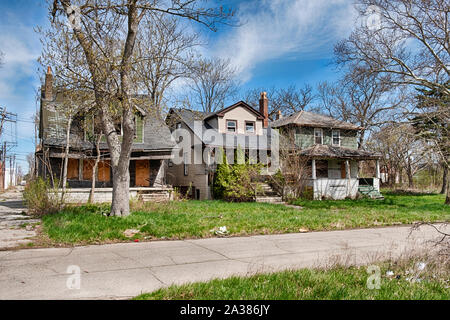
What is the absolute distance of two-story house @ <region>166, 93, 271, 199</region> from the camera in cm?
2256

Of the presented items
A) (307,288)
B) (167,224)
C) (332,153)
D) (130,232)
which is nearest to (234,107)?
(332,153)

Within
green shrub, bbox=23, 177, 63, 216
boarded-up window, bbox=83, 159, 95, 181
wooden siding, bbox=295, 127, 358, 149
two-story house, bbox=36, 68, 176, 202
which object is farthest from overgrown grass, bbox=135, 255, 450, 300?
wooden siding, bbox=295, 127, 358, 149

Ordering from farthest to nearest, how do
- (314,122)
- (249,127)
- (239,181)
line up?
(314,122) → (249,127) → (239,181)

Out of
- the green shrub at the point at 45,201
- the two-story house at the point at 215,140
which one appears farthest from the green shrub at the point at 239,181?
the green shrub at the point at 45,201

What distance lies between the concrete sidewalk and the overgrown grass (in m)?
0.48

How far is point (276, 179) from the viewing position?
20.8 m

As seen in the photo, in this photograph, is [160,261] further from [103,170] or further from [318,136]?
[318,136]

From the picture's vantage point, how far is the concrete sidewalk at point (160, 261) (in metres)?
4.34

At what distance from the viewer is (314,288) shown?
4.14 meters

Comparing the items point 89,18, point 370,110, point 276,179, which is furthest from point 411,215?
point 370,110

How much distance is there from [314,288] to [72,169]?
18.6m

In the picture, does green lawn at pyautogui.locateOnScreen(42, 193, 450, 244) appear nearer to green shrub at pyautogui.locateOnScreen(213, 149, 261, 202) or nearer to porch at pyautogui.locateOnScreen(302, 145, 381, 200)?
green shrub at pyautogui.locateOnScreen(213, 149, 261, 202)

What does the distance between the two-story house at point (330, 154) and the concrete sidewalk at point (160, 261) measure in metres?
14.4

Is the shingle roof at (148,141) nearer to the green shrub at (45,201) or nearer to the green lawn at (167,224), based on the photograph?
the green shrub at (45,201)
